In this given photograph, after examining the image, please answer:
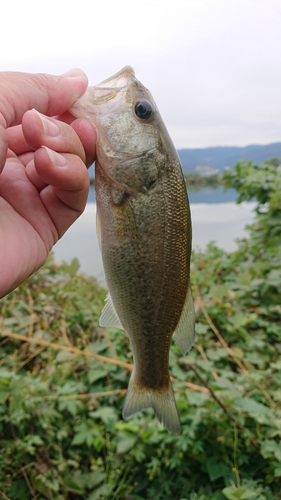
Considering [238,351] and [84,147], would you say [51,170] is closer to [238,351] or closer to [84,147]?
[84,147]

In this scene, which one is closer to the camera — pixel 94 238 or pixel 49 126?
pixel 49 126

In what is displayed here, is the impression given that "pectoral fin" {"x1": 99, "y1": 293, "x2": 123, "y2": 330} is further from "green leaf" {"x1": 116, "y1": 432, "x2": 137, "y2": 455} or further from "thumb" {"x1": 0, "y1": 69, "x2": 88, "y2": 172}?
"green leaf" {"x1": 116, "y1": 432, "x2": 137, "y2": 455}

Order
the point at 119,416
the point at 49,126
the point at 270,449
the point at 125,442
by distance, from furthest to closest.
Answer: the point at 119,416
the point at 125,442
the point at 270,449
the point at 49,126

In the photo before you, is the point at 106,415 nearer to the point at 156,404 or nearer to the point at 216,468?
the point at 216,468

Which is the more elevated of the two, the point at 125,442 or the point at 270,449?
the point at 270,449

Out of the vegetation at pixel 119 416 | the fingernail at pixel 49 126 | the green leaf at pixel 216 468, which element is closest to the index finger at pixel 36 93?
the fingernail at pixel 49 126

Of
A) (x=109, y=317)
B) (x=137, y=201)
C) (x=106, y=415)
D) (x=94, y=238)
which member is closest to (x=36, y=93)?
(x=137, y=201)

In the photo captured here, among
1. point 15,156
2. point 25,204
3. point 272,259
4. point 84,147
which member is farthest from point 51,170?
point 272,259

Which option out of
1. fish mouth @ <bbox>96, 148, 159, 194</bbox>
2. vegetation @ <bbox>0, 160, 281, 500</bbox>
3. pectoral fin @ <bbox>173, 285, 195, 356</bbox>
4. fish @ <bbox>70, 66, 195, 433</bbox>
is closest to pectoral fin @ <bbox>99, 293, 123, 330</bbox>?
fish @ <bbox>70, 66, 195, 433</bbox>
